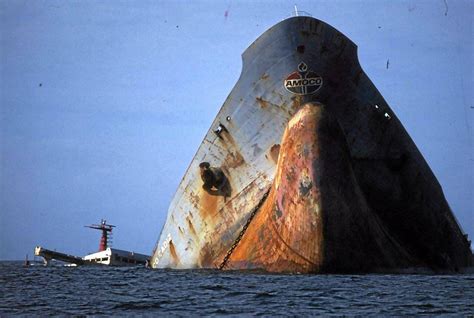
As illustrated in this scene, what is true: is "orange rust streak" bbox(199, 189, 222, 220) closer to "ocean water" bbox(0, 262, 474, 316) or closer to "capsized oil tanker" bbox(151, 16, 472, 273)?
"capsized oil tanker" bbox(151, 16, 472, 273)

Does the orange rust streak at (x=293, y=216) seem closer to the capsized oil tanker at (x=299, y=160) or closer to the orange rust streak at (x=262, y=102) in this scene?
the capsized oil tanker at (x=299, y=160)

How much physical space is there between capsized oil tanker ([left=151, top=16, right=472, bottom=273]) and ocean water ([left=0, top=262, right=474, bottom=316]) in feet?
7.67

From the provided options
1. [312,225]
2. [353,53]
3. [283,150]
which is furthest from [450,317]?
[353,53]

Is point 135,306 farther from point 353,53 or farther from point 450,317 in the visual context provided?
point 353,53

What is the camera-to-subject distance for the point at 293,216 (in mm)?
14242

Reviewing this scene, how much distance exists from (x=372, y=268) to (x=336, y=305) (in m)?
5.29

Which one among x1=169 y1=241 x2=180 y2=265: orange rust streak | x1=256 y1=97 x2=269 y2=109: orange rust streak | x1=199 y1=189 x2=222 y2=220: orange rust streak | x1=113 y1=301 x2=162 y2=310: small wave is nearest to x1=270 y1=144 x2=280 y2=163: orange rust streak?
x1=256 y1=97 x2=269 y2=109: orange rust streak

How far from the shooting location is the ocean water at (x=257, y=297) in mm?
8430

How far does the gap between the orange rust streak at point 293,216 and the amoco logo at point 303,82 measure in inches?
63.9

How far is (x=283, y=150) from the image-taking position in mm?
15391

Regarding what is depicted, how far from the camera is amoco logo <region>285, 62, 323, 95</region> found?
55.6ft

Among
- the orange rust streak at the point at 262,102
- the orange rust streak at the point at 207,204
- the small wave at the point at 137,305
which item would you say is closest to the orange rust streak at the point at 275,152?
the orange rust streak at the point at 262,102

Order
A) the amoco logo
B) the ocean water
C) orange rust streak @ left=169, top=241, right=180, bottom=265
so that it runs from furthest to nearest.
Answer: orange rust streak @ left=169, top=241, right=180, bottom=265, the amoco logo, the ocean water

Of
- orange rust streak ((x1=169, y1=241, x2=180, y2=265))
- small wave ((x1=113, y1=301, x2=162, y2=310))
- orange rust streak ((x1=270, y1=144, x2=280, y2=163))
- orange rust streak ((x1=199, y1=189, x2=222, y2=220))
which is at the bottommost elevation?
small wave ((x1=113, y1=301, x2=162, y2=310))
